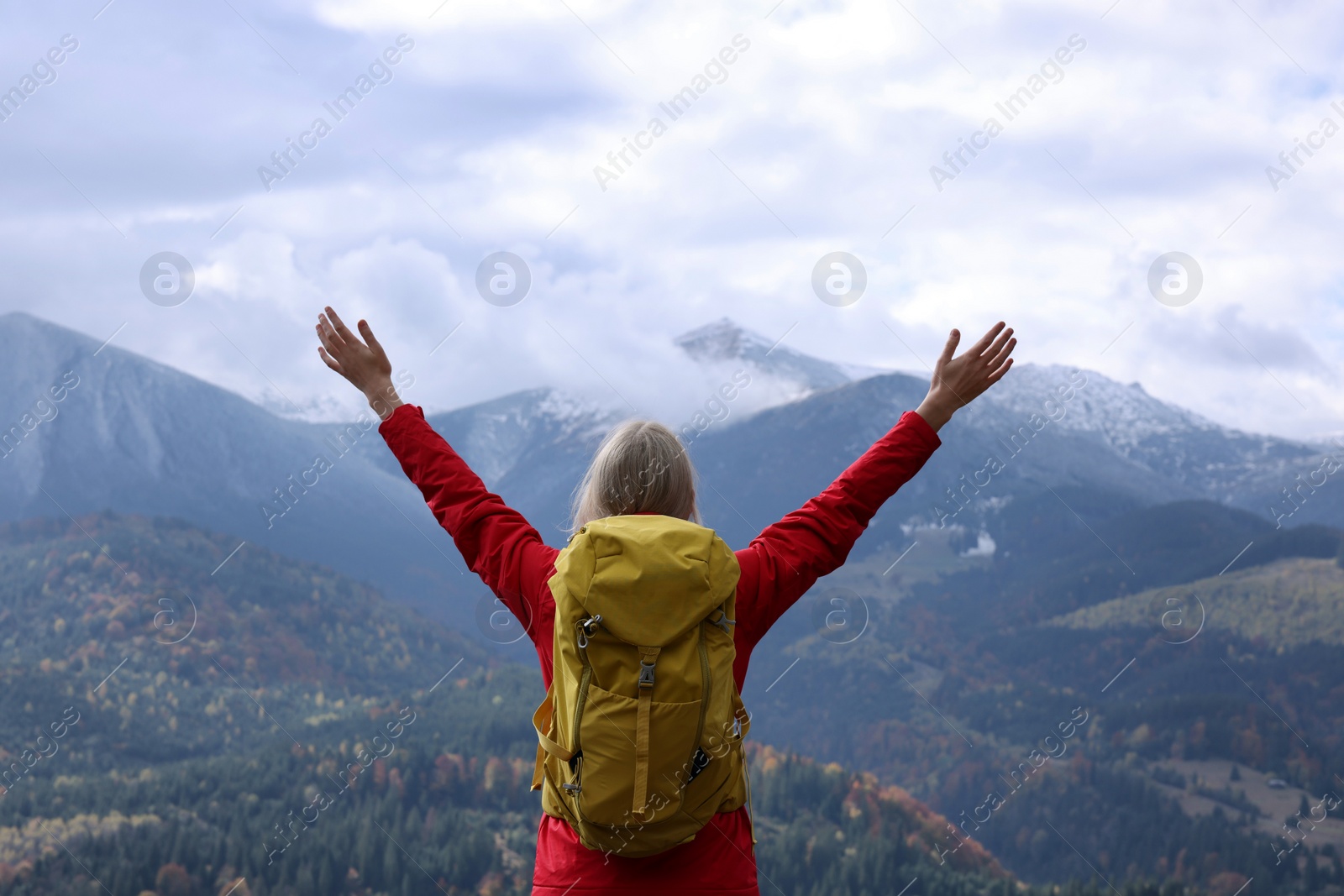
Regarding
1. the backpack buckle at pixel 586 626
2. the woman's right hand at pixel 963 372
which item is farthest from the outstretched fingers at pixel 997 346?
the backpack buckle at pixel 586 626

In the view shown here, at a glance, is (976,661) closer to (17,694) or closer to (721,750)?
(17,694)

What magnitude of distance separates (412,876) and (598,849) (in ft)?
238

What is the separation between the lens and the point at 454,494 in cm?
389

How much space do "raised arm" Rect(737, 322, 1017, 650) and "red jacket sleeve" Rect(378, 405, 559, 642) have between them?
2.52 ft

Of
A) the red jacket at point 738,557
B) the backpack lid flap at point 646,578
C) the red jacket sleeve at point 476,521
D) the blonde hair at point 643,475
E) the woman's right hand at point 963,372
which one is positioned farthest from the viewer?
the woman's right hand at point 963,372

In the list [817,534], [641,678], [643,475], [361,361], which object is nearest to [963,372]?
[817,534]

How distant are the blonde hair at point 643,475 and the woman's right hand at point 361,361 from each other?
1083 millimetres

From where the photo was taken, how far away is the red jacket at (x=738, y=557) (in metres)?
3.32

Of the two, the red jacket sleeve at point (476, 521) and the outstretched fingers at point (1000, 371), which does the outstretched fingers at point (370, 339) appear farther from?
the outstretched fingers at point (1000, 371)

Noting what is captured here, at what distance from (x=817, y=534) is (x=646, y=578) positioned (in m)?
1.00

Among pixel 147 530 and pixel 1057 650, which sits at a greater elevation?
pixel 147 530

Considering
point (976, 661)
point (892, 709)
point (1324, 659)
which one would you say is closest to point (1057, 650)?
point (976, 661)

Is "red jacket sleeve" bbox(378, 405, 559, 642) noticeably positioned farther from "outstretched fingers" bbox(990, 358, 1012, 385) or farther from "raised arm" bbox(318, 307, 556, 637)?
"outstretched fingers" bbox(990, 358, 1012, 385)

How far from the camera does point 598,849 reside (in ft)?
10.8
